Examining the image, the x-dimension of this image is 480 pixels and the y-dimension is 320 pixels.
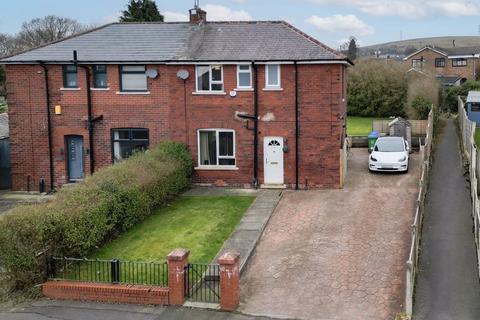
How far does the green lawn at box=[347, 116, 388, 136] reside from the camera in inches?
1670

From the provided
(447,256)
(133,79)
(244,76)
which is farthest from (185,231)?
(133,79)

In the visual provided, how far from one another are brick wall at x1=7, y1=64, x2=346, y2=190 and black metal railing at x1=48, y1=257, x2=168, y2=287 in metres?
9.25

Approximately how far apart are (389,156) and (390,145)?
1164 mm

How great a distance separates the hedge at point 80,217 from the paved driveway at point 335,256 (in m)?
4.05

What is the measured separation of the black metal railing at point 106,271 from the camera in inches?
557

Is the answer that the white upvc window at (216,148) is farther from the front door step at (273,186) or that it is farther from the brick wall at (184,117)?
the front door step at (273,186)

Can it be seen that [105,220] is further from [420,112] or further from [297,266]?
[420,112]

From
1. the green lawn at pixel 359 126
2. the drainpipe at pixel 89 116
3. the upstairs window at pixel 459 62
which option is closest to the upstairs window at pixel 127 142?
the drainpipe at pixel 89 116

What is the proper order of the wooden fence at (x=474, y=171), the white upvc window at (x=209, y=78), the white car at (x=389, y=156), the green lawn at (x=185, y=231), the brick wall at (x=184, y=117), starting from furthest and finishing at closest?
the white car at (x=389, y=156)
the white upvc window at (x=209, y=78)
the brick wall at (x=184, y=117)
the wooden fence at (x=474, y=171)
the green lawn at (x=185, y=231)

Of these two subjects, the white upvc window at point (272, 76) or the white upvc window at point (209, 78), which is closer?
the white upvc window at point (272, 76)

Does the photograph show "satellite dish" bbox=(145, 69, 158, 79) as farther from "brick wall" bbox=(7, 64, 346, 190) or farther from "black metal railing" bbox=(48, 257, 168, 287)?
"black metal railing" bbox=(48, 257, 168, 287)

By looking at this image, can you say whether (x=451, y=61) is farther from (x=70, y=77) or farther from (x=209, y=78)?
(x=70, y=77)

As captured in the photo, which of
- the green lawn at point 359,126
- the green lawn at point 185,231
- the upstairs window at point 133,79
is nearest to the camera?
the green lawn at point 185,231

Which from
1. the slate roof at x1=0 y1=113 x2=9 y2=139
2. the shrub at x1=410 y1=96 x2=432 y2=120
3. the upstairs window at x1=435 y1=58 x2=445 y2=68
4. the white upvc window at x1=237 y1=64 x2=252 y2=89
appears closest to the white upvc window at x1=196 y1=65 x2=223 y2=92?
the white upvc window at x1=237 y1=64 x2=252 y2=89
